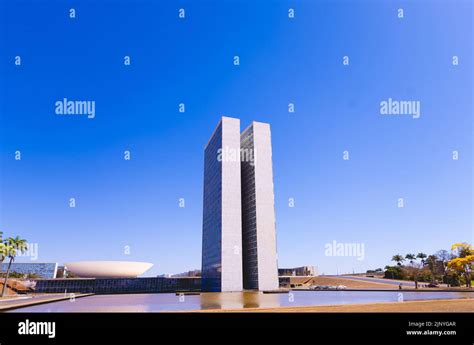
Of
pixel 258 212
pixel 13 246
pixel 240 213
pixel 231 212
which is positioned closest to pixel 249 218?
pixel 258 212

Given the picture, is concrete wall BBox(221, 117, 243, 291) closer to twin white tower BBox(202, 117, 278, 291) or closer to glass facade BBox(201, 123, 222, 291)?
twin white tower BBox(202, 117, 278, 291)

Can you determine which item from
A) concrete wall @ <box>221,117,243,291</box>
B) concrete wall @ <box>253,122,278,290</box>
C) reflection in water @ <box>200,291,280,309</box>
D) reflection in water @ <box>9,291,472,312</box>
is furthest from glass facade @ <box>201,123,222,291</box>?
reflection in water @ <box>9,291,472,312</box>

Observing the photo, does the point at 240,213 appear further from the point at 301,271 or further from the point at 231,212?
the point at 301,271

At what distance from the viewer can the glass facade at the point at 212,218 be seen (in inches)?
2825

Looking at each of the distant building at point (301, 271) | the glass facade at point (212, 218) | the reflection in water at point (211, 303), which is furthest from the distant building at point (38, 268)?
the reflection in water at point (211, 303)

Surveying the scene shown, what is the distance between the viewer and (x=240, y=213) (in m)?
72.5

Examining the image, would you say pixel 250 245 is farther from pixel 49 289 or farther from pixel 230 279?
pixel 49 289

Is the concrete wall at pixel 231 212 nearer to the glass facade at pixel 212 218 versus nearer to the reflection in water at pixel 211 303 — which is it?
the glass facade at pixel 212 218

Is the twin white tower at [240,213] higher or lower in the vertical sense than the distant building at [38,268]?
higher

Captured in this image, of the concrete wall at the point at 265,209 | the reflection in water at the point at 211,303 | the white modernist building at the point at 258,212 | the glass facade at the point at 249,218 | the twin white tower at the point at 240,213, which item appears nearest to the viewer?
the reflection in water at the point at 211,303

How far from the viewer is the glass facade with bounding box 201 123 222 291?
71750 millimetres

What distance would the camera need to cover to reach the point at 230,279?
219ft
